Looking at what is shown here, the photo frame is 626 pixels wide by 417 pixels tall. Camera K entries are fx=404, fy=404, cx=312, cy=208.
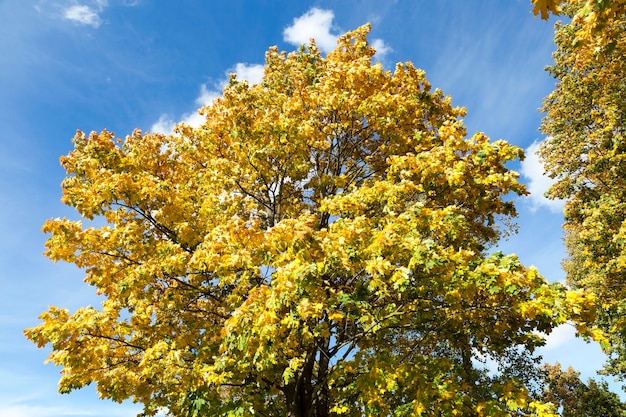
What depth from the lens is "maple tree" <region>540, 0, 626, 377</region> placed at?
47.1 feet

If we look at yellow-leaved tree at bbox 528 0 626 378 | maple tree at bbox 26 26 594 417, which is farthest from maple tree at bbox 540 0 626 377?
maple tree at bbox 26 26 594 417

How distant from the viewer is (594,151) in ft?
52.2

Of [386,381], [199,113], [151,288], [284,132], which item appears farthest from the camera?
[199,113]

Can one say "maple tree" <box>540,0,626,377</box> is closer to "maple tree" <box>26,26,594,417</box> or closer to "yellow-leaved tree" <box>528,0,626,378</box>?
"yellow-leaved tree" <box>528,0,626,378</box>

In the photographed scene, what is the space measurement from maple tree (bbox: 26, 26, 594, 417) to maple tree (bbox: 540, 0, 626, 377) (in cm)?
700

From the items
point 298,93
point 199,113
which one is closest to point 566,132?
point 298,93

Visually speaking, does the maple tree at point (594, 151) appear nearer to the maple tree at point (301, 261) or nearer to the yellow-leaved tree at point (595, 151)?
the yellow-leaved tree at point (595, 151)

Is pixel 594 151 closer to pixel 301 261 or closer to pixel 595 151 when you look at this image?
pixel 595 151

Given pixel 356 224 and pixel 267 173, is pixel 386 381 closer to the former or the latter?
pixel 356 224

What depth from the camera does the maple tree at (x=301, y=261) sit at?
6652 millimetres

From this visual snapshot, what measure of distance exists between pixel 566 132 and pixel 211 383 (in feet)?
58.6

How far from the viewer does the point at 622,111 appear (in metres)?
14.2

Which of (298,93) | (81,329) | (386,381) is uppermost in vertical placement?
(298,93)

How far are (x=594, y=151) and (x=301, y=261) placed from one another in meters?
15.1
